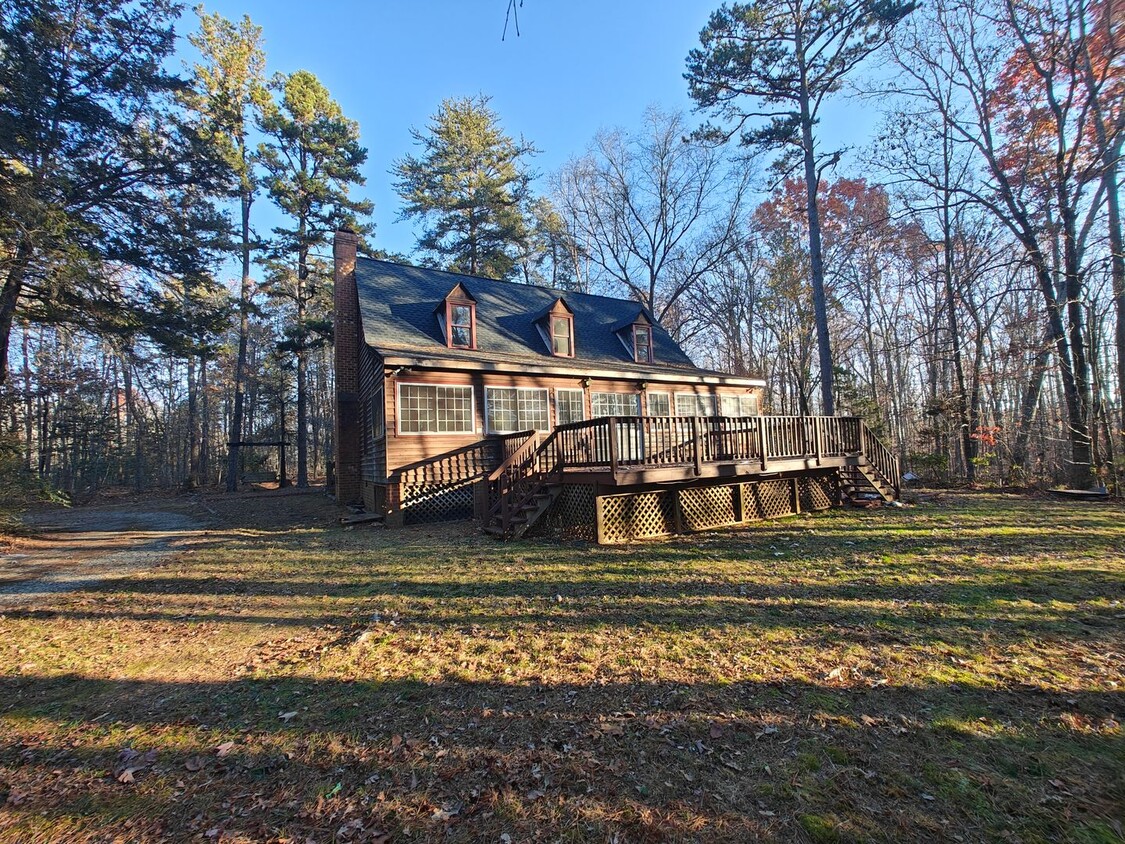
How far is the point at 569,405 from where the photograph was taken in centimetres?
1505

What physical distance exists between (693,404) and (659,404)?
1771 mm

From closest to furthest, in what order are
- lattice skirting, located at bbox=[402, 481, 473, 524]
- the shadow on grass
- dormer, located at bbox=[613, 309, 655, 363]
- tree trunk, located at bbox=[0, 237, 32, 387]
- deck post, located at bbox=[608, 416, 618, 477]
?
the shadow on grass, deck post, located at bbox=[608, 416, 618, 477], tree trunk, located at bbox=[0, 237, 32, 387], lattice skirting, located at bbox=[402, 481, 473, 524], dormer, located at bbox=[613, 309, 655, 363]

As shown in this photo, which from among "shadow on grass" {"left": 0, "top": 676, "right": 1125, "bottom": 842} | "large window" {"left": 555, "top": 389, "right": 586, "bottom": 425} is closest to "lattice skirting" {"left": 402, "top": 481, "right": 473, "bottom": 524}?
"large window" {"left": 555, "top": 389, "right": 586, "bottom": 425}

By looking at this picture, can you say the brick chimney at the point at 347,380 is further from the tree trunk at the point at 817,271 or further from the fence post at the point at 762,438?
the tree trunk at the point at 817,271

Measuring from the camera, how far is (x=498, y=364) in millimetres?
13164

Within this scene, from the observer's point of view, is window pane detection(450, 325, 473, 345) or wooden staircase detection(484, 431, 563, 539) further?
window pane detection(450, 325, 473, 345)

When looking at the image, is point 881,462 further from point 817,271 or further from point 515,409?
point 515,409

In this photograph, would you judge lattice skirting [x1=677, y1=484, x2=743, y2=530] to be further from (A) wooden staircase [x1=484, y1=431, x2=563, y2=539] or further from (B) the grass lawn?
(B) the grass lawn

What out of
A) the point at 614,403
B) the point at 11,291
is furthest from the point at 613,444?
the point at 11,291

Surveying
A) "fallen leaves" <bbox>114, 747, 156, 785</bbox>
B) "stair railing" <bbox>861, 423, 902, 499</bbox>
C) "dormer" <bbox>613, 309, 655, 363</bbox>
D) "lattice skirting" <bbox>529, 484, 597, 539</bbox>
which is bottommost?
"fallen leaves" <bbox>114, 747, 156, 785</bbox>

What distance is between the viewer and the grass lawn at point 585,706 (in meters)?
2.38

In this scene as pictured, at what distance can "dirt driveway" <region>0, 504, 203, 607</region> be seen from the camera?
7.06 m

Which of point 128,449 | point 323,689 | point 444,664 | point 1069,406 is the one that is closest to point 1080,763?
point 444,664

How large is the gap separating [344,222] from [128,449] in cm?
2018
